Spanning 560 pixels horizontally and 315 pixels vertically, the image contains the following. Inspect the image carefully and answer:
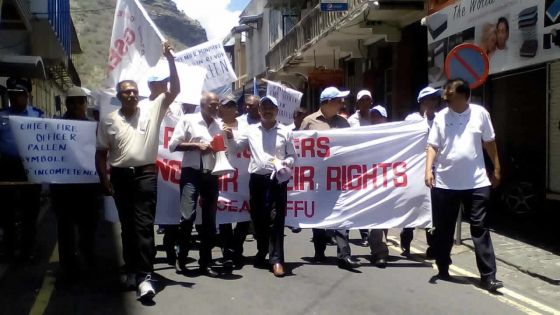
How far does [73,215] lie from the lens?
23.1ft

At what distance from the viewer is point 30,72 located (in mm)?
17016

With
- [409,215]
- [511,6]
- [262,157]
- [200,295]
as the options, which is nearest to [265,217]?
[262,157]

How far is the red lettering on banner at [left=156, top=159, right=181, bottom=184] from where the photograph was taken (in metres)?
7.59

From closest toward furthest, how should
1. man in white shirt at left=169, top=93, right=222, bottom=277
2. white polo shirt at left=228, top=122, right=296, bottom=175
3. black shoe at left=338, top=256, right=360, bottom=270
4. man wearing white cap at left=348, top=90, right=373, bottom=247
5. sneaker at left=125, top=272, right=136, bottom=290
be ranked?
sneaker at left=125, top=272, right=136, bottom=290
man in white shirt at left=169, top=93, right=222, bottom=277
white polo shirt at left=228, top=122, right=296, bottom=175
black shoe at left=338, top=256, right=360, bottom=270
man wearing white cap at left=348, top=90, right=373, bottom=247

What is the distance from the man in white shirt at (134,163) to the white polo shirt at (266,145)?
1213mm

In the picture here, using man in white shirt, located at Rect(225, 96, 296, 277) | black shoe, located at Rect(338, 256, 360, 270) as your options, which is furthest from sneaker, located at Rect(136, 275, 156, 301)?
black shoe, located at Rect(338, 256, 360, 270)

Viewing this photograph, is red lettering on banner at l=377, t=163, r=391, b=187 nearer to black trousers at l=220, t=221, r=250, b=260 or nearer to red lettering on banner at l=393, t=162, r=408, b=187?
red lettering on banner at l=393, t=162, r=408, b=187

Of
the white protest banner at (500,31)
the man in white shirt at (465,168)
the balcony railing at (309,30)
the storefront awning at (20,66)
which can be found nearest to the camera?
the man in white shirt at (465,168)

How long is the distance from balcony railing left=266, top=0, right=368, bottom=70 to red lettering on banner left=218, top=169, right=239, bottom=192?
30.0 feet

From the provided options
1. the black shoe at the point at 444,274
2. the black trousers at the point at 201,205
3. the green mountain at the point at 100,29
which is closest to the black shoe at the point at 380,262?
the black shoe at the point at 444,274

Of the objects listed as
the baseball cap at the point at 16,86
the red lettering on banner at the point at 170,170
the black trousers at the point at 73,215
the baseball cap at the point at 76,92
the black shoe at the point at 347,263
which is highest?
the baseball cap at the point at 16,86

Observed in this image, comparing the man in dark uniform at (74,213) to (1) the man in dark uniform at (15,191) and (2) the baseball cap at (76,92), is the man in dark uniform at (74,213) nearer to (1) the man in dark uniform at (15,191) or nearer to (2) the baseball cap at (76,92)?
(2) the baseball cap at (76,92)

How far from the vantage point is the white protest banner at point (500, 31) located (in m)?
8.87

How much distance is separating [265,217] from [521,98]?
7.48 meters
